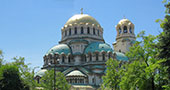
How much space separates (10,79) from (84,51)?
40.8 meters

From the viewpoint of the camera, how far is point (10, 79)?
29.6 meters

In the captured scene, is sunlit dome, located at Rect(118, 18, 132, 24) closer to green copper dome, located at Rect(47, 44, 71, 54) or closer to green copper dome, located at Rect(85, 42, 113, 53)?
green copper dome, located at Rect(85, 42, 113, 53)

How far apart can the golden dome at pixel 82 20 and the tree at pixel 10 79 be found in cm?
4707

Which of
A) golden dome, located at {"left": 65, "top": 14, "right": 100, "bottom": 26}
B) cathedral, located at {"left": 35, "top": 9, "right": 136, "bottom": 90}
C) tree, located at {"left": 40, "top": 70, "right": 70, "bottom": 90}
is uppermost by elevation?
golden dome, located at {"left": 65, "top": 14, "right": 100, "bottom": 26}

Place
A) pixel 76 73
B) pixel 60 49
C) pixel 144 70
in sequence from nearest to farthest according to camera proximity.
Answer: pixel 144 70
pixel 76 73
pixel 60 49

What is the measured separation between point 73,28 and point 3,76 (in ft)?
154

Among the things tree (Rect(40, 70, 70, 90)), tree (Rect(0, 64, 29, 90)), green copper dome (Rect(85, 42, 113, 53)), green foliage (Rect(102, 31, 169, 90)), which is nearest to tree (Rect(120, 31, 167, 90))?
green foliage (Rect(102, 31, 169, 90))

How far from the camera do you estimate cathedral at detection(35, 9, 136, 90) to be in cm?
6266

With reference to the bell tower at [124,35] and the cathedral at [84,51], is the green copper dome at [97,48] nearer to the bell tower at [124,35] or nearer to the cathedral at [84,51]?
the cathedral at [84,51]

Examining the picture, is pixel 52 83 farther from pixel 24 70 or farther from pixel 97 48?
pixel 97 48

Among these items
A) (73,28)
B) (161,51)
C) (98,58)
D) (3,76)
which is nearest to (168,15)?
(161,51)

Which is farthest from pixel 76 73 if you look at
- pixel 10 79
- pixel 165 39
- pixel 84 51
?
pixel 165 39

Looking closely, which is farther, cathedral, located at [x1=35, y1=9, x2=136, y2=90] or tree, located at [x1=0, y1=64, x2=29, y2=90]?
cathedral, located at [x1=35, y1=9, x2=136, y2=90]

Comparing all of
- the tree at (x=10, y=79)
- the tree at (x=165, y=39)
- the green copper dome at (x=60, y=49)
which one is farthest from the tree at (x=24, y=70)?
the green copper dome at (x=60, y=49)
